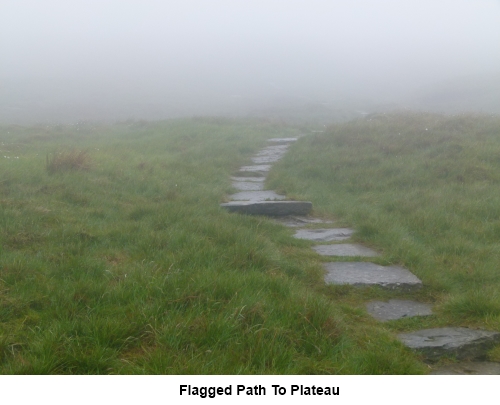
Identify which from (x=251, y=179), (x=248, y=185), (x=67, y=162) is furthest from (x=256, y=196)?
(x=67, y=162)

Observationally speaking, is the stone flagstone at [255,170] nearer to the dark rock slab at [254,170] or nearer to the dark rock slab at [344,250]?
the dark rock slab at [254,170]

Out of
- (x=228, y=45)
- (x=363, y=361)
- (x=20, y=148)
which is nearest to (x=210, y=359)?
(x=363, y=361)

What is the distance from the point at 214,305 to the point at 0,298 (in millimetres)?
1646

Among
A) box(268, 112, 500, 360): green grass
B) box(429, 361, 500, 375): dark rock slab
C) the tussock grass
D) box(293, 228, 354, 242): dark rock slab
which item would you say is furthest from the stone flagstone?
box(429, 361, 500, 375): dark rock slab

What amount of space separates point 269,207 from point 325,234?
1188mm

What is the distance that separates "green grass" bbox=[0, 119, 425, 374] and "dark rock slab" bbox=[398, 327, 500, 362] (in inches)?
7.5

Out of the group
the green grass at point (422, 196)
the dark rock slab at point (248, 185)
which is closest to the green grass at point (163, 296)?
the green grass at point (422, 196)

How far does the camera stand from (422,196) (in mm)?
8250

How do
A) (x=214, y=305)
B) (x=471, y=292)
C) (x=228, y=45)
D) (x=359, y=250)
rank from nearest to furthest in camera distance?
(x=214, y=305) → (x=471, y=292) → (x=359, y=250) → (x=228, y=45)

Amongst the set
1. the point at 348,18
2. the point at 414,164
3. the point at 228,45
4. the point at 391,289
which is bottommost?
the point at 391,289

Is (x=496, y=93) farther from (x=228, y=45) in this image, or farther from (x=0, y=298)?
(x=228, y=45)

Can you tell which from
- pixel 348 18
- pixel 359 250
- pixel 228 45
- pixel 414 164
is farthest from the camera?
pixel 348 18

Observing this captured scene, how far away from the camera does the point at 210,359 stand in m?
3.12

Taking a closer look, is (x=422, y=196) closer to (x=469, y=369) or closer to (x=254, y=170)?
(x=254, y=170)
